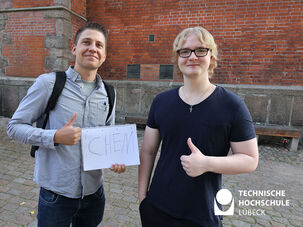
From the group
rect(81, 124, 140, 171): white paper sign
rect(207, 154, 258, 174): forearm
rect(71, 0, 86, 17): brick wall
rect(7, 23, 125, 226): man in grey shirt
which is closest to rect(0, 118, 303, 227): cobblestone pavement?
rect(7, 23, 125, 226): man in grey shirt

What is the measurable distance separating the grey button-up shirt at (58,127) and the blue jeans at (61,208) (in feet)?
0.19

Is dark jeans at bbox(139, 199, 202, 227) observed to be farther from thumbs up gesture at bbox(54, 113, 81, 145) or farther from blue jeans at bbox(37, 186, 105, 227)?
Result: thumbs up gesture at bbox(54, 113, 81, 145)

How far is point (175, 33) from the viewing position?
6641 mm

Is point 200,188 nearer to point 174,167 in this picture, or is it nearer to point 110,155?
point 174,167

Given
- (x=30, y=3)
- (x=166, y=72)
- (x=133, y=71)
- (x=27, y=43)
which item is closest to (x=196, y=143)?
(x=166, y=72)

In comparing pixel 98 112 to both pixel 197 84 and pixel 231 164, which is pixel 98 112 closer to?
pixel 197 84

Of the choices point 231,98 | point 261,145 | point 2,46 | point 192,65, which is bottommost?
point 261,145

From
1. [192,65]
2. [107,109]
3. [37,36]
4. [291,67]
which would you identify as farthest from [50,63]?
[291,67]

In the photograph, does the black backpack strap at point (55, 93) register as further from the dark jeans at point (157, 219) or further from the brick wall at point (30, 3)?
the brick wall at point (30, 3)

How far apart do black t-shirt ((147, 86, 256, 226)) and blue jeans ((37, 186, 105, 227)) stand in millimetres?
539

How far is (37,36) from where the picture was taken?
6770 mm

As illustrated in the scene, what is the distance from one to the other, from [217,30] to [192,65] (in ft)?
19.0

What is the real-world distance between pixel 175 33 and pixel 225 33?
151 centimetres

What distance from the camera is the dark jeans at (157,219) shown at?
1243 millimetres
